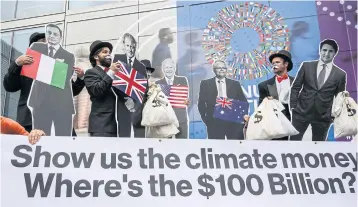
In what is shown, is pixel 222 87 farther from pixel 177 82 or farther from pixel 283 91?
pixel 283 91

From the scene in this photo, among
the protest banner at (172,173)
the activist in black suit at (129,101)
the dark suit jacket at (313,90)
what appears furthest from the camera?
the dark suit jacket at (313,90)

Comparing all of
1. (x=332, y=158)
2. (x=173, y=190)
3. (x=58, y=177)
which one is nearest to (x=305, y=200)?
(x=332, y=158)

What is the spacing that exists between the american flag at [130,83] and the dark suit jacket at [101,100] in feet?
0.21

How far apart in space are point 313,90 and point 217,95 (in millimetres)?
890

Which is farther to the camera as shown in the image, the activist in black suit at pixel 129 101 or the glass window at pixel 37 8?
the glass window at pixel 37 8

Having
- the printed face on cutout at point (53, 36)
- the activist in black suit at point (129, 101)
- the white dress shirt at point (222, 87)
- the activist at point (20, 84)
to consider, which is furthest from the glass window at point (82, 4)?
the white dress shirt at point (222, 87)

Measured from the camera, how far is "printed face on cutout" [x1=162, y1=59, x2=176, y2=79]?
136 inches

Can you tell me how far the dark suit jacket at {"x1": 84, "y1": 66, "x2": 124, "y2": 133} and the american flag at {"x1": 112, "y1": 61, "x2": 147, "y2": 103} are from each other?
63 mm

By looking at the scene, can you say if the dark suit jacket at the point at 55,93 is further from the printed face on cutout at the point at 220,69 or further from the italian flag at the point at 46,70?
the printed face on cutout at the point at 220,69

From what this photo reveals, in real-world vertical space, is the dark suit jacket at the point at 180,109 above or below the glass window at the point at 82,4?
below

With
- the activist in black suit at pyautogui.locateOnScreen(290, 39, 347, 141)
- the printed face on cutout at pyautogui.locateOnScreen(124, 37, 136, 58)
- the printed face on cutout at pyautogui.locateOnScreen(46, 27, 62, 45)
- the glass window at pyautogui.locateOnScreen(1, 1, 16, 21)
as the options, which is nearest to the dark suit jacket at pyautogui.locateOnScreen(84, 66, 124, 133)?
the printed face on cutout at pyautogui.locateOnScreen(124, 37, 136, 58)

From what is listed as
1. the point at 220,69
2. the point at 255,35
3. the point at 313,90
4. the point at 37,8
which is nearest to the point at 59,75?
the point at 37,8

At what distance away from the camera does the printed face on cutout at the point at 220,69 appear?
139 inches

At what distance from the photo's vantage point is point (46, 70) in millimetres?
3205
